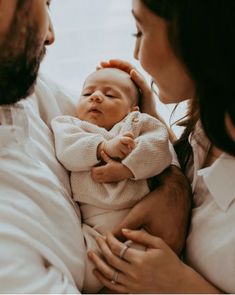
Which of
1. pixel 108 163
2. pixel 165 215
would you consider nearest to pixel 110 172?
pixel 108 163

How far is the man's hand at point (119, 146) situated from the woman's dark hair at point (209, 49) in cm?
20

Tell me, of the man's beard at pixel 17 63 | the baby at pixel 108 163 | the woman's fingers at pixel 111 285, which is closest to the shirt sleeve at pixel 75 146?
the baby at pixel 108 163

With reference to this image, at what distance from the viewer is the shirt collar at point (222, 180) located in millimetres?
1095

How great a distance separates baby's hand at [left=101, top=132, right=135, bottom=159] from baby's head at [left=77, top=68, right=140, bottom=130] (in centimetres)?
13

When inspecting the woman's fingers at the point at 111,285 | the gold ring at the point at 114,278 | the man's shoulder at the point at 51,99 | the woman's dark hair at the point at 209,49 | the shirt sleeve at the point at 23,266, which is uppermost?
the woman's dark hair at the point at 209,49

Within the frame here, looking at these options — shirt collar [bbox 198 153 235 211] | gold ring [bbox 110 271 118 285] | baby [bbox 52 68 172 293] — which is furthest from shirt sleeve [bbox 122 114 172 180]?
gold ring [bbox 110 271 118 285]

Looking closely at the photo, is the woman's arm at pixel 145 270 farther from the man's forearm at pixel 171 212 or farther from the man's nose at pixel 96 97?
the man's nose at pixel 96 97

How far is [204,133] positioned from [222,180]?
0.37ft

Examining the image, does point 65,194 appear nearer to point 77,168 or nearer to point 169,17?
point 77,168

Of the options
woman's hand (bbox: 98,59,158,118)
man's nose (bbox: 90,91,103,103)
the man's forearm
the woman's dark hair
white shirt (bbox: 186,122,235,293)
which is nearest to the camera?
the woman's dark hair

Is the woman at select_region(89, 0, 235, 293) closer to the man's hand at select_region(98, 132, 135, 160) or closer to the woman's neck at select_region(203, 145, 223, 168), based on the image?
the woman's neck at select_region(203, 145, 223, 168)

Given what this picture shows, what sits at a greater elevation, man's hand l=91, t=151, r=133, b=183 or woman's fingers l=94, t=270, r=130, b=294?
man's hand l=91, t=151, r=133, b=183

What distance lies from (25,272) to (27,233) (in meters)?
0.09

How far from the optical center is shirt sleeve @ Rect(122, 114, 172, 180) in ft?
3.83
